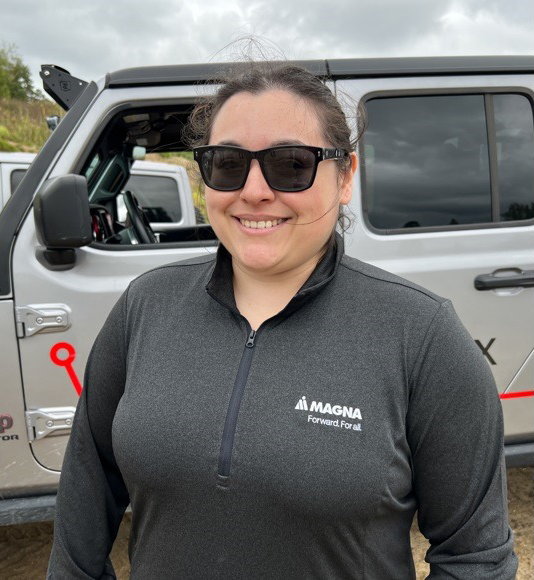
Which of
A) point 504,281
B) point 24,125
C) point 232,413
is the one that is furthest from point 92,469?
point 24,125

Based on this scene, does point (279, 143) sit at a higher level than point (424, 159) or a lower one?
lower

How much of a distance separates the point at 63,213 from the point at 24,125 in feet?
71.6

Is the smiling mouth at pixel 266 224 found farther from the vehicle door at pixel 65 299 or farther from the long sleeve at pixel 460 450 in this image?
the vehicle door at pixel 65 299

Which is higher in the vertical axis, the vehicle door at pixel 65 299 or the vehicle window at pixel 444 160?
the vehicle window at pixel 444 160

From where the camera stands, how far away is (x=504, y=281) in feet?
7.32

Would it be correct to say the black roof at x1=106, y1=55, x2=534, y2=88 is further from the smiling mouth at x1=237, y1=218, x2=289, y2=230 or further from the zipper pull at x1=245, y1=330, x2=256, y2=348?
the zipper pull at x1=245, y1=330, x2=256, y2=348

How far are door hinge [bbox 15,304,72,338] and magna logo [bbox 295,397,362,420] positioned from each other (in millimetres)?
1375

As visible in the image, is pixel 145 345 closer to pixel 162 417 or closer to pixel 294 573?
pixel 162 417

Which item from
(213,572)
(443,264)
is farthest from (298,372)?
(443,264)

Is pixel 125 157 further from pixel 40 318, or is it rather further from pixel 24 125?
pixel 24 125

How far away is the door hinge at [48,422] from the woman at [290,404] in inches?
40.9

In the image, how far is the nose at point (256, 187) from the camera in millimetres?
1041

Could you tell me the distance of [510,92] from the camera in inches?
90.9

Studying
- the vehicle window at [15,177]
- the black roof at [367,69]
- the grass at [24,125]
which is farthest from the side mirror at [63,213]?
the grass at [24,125]
